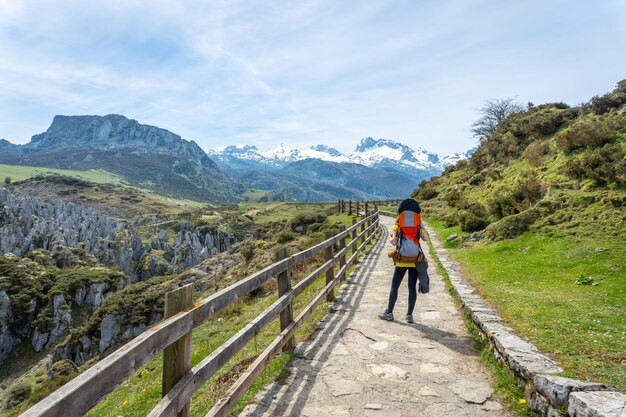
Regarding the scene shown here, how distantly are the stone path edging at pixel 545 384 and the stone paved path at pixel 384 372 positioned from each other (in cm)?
44

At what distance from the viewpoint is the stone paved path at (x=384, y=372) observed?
15.8 ft

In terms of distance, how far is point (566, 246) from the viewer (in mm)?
12891

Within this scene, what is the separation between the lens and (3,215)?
408 feet

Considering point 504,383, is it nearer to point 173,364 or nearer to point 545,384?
point 545,384

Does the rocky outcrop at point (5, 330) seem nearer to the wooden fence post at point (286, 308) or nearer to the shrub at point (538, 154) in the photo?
the wooden fence post at point (286, 308)

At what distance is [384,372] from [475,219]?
692 inches

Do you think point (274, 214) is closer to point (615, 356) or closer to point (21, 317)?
point (21, 317)

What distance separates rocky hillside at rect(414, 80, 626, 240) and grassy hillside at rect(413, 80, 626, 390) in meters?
0.05

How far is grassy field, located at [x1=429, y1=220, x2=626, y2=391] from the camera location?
5543mm

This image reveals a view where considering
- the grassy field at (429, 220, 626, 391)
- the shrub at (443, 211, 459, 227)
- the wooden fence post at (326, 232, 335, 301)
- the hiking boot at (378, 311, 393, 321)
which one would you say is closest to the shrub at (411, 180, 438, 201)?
the shrub at (443, 211, 459, 227)

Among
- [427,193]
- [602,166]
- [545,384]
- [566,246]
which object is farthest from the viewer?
[427,193]

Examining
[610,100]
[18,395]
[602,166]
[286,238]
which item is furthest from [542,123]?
[18,395]

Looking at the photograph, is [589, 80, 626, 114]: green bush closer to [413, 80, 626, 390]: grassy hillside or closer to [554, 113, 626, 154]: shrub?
[413, 80, 626, 390]: grassy hillside

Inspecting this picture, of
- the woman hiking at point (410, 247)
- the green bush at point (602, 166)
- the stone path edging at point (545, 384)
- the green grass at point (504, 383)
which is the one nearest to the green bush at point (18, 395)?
the woman hiking at point (410, 247)
